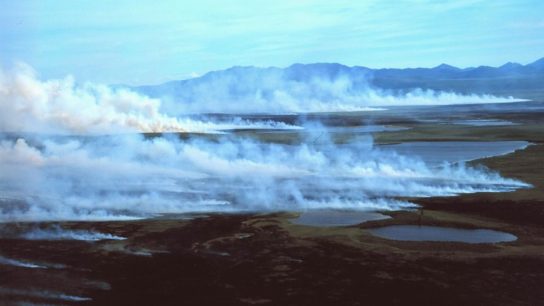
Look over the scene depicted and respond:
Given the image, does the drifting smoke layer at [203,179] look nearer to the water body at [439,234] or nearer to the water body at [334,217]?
the water body at [334,217]

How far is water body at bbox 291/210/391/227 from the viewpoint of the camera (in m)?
38.6

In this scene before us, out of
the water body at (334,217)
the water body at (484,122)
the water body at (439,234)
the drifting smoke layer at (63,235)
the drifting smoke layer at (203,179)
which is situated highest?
the water body at (484,122)

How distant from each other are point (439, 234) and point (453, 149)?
47.0 meters

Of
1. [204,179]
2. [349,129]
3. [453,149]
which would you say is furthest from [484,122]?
[204,179]

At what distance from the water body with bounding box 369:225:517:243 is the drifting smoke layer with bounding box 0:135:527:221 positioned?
6.20m

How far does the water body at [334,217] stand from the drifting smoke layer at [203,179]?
1725mm

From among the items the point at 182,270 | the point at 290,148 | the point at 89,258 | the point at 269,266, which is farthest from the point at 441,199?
the point at 290,148

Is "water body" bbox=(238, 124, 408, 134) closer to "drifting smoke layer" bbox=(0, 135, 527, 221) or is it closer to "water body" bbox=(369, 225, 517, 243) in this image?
"drifting smoke layer" bbox=(0, 135, 527, 221)

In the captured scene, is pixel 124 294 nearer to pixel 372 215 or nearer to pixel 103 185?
pixel 372 215

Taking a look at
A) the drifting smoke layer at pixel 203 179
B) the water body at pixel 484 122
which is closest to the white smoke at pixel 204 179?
the drifting smoke layer at pixel 203 179

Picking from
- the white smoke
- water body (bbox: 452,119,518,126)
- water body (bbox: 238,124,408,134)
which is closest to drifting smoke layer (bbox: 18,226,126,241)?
the white smoke

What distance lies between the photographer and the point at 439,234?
35.6 m

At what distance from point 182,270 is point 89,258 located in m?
5.66

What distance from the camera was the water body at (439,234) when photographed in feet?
112
